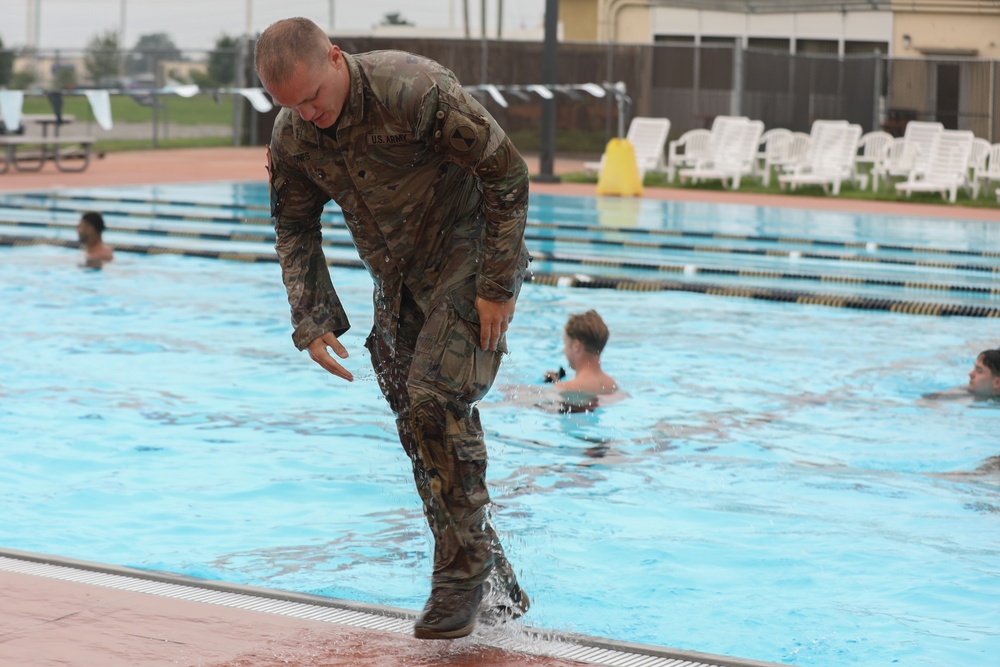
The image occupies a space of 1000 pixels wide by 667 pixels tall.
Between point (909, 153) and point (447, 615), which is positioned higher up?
point (909, 153)

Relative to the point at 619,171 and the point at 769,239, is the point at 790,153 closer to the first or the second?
the point at 619,171

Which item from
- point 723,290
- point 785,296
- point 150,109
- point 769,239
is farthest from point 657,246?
point 150,109

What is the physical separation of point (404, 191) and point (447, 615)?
109 cm

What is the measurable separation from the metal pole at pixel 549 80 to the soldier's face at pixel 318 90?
17841 millimetres

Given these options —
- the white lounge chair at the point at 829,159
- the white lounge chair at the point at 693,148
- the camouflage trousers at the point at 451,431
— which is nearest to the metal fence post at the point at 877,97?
the white lounge chair at the point at 829,159

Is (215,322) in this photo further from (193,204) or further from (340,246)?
(193,204)

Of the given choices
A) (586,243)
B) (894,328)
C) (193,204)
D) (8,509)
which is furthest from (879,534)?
(193,204)

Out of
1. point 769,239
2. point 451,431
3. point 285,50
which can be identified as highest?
point 285,50

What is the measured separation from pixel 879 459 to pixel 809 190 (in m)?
15.5

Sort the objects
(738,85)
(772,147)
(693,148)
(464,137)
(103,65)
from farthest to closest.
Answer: (103,65) → (738,85) → (693,148) → (772,147) → (464,137)

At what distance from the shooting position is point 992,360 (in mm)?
7184

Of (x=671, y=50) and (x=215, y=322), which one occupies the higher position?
(x=671, y=50)

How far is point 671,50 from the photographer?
2653 centimetres

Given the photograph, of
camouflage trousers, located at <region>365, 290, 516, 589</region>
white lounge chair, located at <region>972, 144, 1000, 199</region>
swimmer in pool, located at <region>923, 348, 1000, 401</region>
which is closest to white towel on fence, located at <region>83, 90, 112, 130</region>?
swimmer in pool, located at <region>923, 348, 1000, 401</region>
